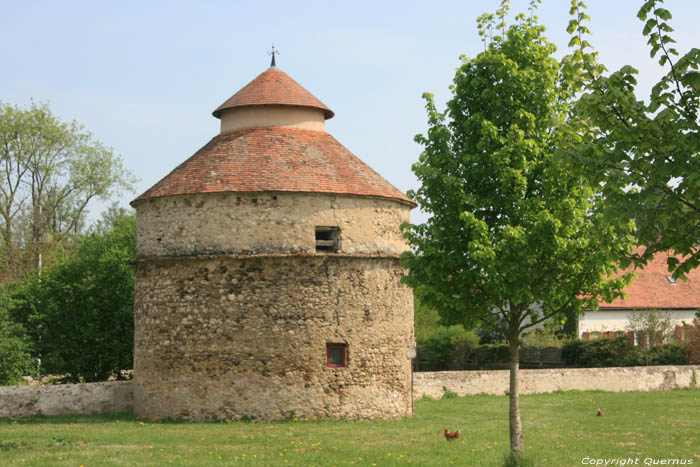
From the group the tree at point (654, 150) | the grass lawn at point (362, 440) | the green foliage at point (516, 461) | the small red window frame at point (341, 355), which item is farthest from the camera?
the small red window frame at point (341, 355)

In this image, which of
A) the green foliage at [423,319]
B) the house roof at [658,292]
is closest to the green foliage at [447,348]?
the green foliage at [423,319]

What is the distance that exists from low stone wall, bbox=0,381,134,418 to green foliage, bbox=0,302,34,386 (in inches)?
153

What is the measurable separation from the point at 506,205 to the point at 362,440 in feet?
20.8

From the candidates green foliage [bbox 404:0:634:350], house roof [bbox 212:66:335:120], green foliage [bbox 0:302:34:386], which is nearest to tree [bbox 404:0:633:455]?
green foliage [bbox 404:0:634:350]

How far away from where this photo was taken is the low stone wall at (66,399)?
67.9ft

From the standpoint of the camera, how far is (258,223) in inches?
776

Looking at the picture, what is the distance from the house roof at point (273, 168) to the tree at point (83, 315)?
7.44 meters

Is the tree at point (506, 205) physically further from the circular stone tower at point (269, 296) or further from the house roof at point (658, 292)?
the house roof at point (658, 292)

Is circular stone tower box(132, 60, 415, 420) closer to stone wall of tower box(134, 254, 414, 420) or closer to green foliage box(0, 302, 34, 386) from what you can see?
stone wall of tower box(134, 254, 414, 420)

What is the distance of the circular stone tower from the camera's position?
1933cm

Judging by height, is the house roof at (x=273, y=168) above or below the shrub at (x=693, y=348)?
above

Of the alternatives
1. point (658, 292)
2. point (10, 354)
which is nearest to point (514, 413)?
point (10, 354)

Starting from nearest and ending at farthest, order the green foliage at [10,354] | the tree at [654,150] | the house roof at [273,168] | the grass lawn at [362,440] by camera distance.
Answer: the tree at [654,150]
the grass lawn at [362,440]
the house roof at [273,168]
the green foliage at [10,354]

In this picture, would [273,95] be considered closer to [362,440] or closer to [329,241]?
[329,241]
